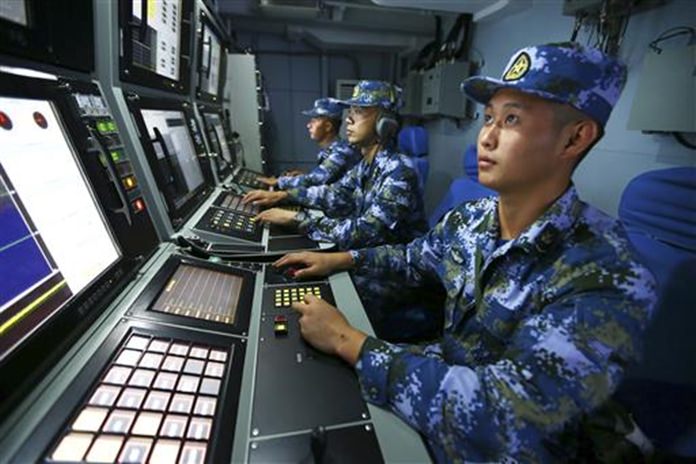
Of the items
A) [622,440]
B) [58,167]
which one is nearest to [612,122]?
[622,440]

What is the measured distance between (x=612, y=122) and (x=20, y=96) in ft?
8.74

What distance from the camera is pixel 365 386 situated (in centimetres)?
67

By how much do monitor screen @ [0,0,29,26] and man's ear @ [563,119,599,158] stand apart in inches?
42.6

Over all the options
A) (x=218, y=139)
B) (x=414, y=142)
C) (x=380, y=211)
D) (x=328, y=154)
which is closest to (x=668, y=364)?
(x=380, y=211)

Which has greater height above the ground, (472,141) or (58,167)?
(58,167)

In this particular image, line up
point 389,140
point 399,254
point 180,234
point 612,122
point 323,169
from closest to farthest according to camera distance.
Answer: point 180,234 → point 399,254 → point 389,140 → point 612,122 → point 323,169

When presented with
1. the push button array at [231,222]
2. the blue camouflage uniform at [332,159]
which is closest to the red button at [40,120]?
the push button array at [231,222]

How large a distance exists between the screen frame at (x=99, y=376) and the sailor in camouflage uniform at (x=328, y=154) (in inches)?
81.6

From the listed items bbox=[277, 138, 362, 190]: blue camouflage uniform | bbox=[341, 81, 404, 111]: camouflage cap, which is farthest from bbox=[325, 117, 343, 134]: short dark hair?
bbox=[341, 81, 404, 111]: camouflage cap

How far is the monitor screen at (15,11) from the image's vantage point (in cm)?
Result: 61

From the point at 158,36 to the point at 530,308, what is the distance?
157cm

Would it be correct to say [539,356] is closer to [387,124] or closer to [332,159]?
[387,124]

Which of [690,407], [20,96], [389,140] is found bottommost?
[690,407]

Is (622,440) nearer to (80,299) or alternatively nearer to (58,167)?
(80,299)
